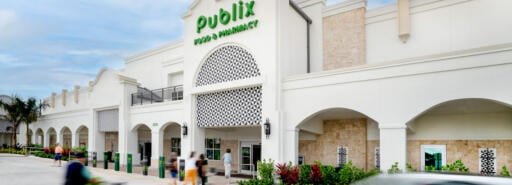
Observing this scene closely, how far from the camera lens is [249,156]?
18.2 m

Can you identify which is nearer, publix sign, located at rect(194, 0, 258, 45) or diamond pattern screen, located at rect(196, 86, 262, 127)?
diamond pattern screen, located at rect(196, 86, 262, 127)

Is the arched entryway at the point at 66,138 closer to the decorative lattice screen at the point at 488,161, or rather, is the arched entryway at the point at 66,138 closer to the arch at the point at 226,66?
the arch at the point at 226,66

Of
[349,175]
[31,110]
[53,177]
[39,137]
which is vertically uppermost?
[31,110]

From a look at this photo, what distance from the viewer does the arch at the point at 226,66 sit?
1536cm

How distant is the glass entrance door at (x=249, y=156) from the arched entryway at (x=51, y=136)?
2128 centimetres

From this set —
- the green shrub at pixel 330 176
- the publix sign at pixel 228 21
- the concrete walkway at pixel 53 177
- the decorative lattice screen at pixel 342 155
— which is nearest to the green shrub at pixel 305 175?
the green shrub at pixel 330 176

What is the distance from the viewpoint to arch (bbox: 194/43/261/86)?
15.4m

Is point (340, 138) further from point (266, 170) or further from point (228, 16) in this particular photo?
point (228, 16)

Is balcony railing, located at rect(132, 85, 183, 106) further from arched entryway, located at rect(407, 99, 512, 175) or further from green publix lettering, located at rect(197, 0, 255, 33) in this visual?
arched entryway, located at rect(407, 99, 512, 175)

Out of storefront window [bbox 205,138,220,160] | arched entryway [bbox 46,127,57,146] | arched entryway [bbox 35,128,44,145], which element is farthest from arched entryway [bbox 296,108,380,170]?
arched entryway [bbox 35,128,44,145]

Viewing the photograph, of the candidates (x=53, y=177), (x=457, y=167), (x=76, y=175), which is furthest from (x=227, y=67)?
(x=76, y=175)

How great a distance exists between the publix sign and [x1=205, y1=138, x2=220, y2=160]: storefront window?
5323 millimetres

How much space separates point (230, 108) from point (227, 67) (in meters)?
1.69

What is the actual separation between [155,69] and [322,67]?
11.9 m
